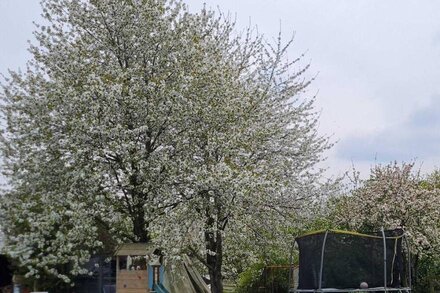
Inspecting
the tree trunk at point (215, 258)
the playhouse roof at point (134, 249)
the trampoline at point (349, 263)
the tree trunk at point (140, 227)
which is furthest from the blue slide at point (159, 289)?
the trampoline at point (349, 263)

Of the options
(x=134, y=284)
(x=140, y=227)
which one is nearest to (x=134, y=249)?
(x=134, y=284)

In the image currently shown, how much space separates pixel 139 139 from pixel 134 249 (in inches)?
106

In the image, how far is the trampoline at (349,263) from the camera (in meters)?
10.7

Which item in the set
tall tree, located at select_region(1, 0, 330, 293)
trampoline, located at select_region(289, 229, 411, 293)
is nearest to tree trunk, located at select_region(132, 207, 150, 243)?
tall tree, located at select_region(1, 0, 330, 293)

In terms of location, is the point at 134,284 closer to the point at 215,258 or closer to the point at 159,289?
the point at 159,289

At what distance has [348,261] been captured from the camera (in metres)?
10.9

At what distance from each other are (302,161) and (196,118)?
359 cm

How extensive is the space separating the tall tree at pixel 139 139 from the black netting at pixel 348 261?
3.04 meters

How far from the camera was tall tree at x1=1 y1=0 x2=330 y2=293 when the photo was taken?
14.3 metres

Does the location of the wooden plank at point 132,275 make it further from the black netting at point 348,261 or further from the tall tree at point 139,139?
the black netting at point 348,261

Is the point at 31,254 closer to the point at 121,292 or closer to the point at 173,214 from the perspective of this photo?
the point at 121,292

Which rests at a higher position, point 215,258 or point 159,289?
point 215,258

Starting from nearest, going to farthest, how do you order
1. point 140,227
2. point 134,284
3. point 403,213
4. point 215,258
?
point 134,284, point 140,227, point 215,258, point 403,213

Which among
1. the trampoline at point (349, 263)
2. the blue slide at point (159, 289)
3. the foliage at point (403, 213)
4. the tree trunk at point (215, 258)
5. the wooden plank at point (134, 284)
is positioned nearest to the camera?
the trampoline at point (349, 263)
